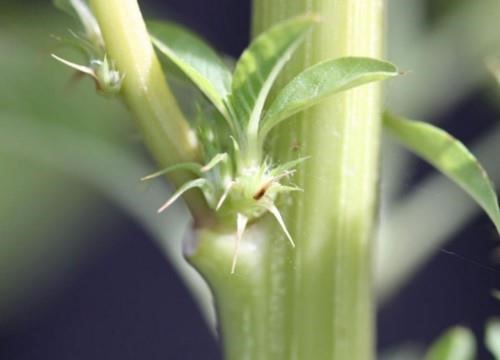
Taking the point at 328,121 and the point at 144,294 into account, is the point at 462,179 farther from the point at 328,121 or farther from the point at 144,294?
the point at 144,294

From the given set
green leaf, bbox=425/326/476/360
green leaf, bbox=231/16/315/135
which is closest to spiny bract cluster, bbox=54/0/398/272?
green leaf, bbox=231/16/315/135

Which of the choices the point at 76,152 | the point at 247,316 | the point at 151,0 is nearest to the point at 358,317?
the point at 247,316

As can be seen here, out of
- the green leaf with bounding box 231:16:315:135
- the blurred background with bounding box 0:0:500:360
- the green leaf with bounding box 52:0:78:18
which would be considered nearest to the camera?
the green leaf with bounding box 231:16:315:135

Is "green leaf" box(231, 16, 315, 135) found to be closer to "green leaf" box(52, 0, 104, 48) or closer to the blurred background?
"green leaf" box(52, 0, 104, 48)

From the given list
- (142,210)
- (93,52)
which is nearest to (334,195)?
(93,52)

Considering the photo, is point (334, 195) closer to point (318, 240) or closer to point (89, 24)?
point (318, 240)

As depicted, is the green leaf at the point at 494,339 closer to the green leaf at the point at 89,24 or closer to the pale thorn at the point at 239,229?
the pale thorn at the point at 239,229
